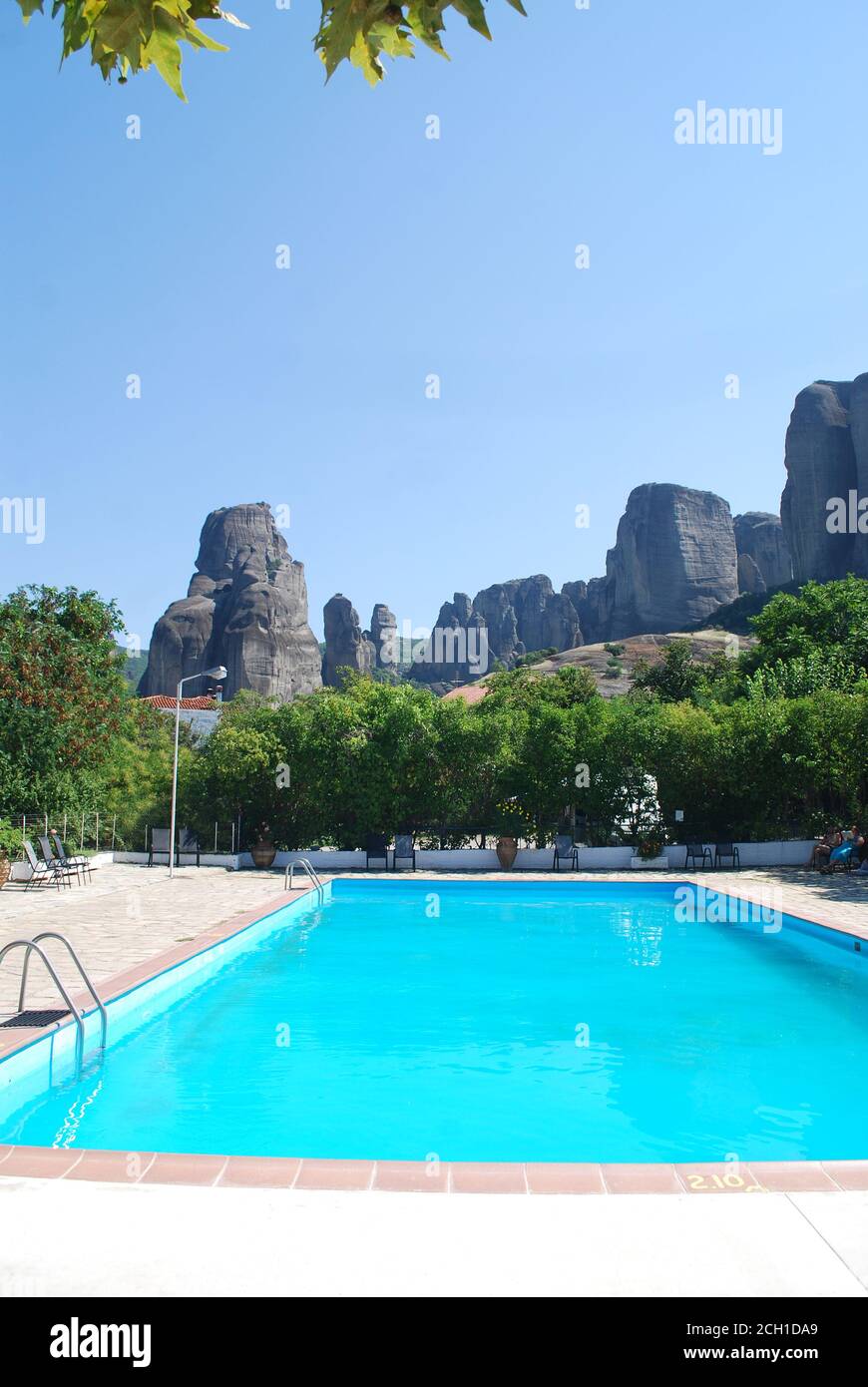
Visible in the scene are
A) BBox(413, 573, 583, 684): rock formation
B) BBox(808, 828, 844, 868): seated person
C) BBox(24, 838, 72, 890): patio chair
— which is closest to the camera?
BBox(24, 838, 72, 890): patio chair

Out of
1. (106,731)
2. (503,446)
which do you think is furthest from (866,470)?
(106,731)

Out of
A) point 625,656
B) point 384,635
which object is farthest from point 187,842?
point 384,635

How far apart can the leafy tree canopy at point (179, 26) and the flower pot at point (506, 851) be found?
736 inches

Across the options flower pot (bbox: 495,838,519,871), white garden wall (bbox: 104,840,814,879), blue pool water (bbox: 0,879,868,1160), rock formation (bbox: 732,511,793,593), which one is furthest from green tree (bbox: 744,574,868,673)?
→ rock formation (bbox: 732,511,793,593)

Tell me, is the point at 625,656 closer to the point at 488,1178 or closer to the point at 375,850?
the point at 375,850

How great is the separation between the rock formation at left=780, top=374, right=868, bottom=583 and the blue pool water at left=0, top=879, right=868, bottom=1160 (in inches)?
2423

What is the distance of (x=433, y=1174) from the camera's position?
3.84 metres

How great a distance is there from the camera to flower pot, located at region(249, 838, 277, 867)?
20.3 m

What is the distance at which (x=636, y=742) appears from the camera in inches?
806

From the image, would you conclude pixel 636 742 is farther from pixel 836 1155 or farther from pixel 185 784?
pixel 836 1155

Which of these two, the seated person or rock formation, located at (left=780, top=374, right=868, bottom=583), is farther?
rock formation, located at (left=780, top=374, right=868, bottom=583)

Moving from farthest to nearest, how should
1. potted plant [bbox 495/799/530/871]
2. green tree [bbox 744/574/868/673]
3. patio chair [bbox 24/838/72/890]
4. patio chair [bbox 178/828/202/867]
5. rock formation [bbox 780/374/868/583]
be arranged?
1. rock formation [bbox 780/374/868/583]
2. green tree [bbox 744/574/868/673]
3. patio chair [bbox 178/828/202/867]
4. potted plant [bbox 495/799/530/871]
5. patio chair [bbox 24/838/72/890]

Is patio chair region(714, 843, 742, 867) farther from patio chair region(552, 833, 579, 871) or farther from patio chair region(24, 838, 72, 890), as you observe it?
patio chair region(24, 838, 72, 890)

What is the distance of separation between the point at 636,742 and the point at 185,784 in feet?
35.5
